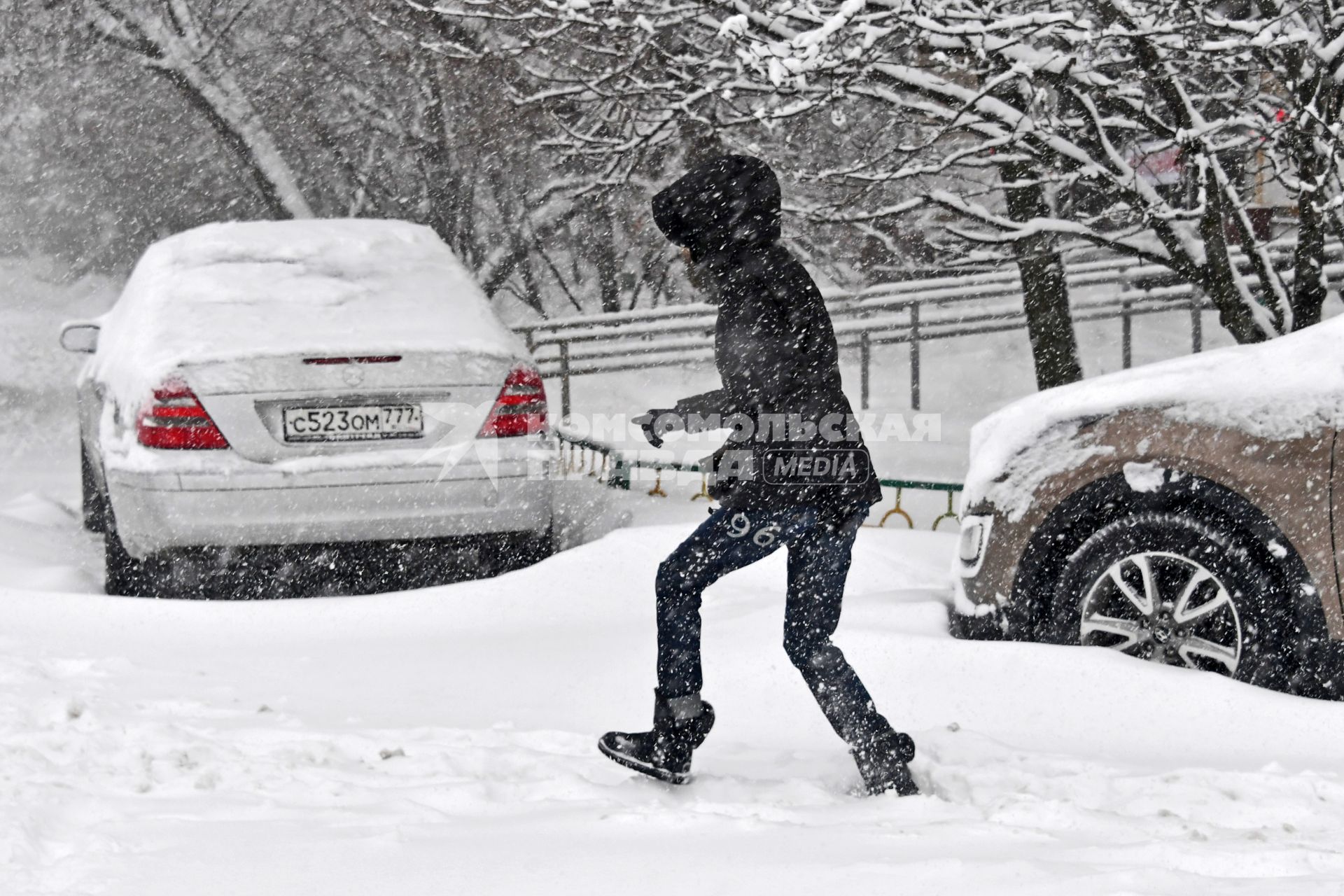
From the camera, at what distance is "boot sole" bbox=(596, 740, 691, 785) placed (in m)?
3.57

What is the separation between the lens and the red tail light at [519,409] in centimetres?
541

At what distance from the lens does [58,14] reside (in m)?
16.9

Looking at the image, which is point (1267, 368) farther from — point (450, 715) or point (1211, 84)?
point (1211, 84)

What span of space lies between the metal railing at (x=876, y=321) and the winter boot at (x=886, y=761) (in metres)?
12.5

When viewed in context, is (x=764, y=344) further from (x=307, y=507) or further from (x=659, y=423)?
(x=307, y=507)

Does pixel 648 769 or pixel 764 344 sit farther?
pixel 648 769

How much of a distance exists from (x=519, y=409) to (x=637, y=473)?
451cm

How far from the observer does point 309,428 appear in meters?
5.21

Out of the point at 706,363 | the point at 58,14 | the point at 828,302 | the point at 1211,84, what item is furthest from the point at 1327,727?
the point at 58,14

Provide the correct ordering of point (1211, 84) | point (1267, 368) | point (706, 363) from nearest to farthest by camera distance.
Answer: point (1267, 368) → point (1211, 84) → point (706, 363)

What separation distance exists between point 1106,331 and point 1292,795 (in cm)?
1825

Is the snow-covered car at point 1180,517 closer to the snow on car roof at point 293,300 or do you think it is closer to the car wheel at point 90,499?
the snow on car roof at point 293,300
